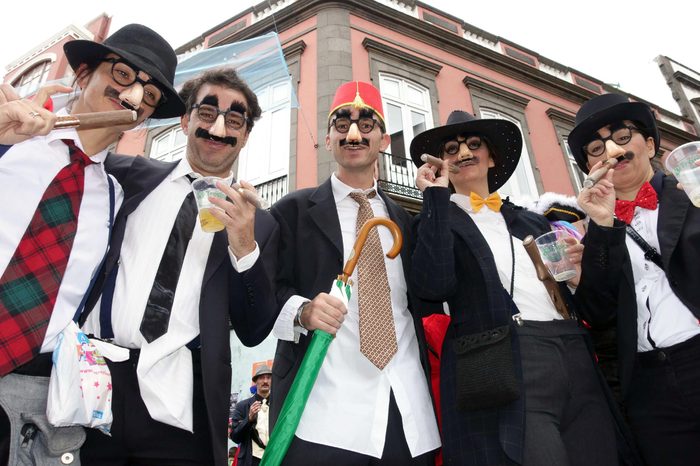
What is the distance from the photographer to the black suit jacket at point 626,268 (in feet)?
7.39

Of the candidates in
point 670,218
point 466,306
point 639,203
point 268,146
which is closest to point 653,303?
point 670,218

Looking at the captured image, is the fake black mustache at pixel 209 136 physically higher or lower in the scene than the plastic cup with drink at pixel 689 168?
higher

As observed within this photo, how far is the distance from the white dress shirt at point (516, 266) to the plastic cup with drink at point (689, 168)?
796mm

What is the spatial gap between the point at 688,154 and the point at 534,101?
1273 cm

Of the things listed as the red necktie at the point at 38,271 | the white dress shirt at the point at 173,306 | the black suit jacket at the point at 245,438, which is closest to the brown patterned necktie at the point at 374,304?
the white dress shirt at the point at 173,306

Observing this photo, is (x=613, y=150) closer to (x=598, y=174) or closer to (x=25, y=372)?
(x=598, y=174)

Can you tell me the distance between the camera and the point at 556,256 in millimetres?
2453

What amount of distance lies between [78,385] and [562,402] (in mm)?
1972

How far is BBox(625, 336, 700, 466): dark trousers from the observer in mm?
2125

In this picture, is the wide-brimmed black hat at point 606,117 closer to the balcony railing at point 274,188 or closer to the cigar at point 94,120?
the cigar at point 94,120

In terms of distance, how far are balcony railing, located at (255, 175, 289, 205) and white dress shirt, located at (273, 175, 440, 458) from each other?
7506 millimetres

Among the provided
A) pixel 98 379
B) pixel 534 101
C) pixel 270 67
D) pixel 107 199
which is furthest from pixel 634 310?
pixel 534 101

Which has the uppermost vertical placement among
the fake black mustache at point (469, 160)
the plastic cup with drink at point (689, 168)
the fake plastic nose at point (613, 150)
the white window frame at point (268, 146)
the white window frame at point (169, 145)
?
the white window frame at point (169, 145)

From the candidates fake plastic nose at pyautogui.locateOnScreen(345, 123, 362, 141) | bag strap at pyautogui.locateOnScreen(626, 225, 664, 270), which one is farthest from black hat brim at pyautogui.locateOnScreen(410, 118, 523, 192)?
bag strap at pyautogui.locateOnScreen(626, 225, 664, 270)
